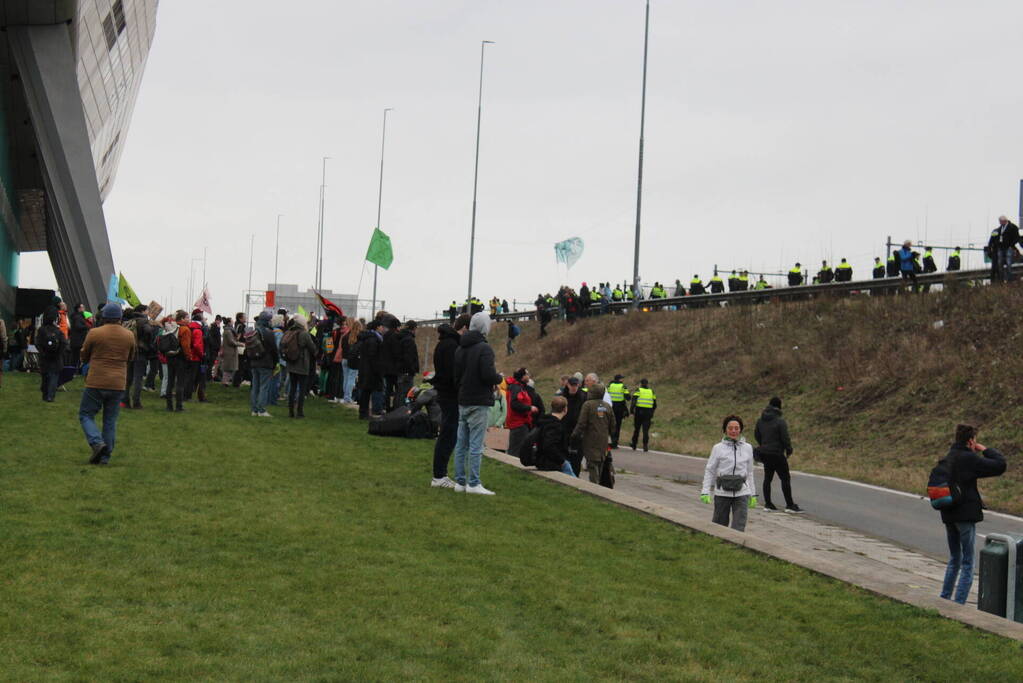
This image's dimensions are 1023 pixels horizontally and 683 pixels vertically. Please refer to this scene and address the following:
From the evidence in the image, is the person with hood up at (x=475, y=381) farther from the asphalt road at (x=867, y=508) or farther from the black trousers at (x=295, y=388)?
the black trousers at (x=295, y=388)

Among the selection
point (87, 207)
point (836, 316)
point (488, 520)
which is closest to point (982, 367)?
point (836, 316)

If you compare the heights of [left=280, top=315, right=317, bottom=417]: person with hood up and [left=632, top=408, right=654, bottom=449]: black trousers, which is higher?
[left=280, top=315, right=317, bottom=417]: person with hood up

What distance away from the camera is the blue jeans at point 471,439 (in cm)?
1230

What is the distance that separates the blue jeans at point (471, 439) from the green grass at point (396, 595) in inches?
15.3

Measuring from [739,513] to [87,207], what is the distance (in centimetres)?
3658

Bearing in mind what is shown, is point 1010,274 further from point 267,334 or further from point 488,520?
point 488,520

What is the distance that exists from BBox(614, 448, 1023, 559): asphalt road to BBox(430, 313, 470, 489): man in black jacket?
6458 mm

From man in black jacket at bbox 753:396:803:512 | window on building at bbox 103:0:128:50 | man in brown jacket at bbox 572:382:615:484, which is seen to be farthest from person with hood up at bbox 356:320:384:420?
window on building at bbox 103:0:128:50

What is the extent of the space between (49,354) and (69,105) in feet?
76.9

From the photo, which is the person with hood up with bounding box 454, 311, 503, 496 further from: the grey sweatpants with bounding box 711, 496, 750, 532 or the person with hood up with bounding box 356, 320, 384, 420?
the person with hood up with bounding box 356, 320, 384, 420

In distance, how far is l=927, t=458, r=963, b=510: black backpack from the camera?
38.3ft

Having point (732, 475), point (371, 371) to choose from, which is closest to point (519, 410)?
point (371, 371)

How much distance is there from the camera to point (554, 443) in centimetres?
1584

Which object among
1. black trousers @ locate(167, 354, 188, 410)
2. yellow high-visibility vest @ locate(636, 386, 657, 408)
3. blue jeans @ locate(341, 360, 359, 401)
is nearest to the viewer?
black trousers @ locate(167, 354, 188, 410)
